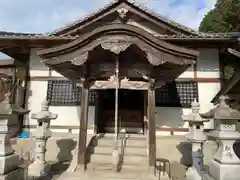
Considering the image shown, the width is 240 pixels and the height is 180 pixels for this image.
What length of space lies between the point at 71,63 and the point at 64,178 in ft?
11.2

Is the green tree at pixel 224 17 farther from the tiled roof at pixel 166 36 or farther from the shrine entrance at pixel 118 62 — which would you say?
the shrine entrance at pixel 118 62

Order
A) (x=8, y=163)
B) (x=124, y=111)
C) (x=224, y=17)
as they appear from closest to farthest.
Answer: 1. (x=8, y=163)
2. (x=124, y=111)
3. (x=224, y=17)

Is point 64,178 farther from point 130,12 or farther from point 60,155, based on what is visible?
point 130,12

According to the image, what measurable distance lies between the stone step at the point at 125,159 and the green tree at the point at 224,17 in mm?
14471

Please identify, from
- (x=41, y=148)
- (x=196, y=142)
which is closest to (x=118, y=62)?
(x=196, y=142)

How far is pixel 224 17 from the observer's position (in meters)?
17.6

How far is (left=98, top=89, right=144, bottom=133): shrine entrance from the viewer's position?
10766 millimetres

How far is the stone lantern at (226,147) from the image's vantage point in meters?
4.39

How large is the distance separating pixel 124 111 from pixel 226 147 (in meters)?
6.73

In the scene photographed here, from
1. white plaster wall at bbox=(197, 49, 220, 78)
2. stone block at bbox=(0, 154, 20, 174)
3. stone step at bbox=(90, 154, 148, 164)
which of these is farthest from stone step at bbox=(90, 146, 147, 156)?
white plaster wall at bbox=(197, 49, 220, 78)

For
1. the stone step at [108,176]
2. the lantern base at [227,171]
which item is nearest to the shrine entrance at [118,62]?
the stone step at [108,176]

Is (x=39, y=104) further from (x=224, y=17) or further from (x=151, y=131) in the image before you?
(x=224, y=17)

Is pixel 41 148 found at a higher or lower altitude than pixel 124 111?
lower

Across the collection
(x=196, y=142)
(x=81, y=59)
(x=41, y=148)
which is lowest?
(x=41, y=148)
